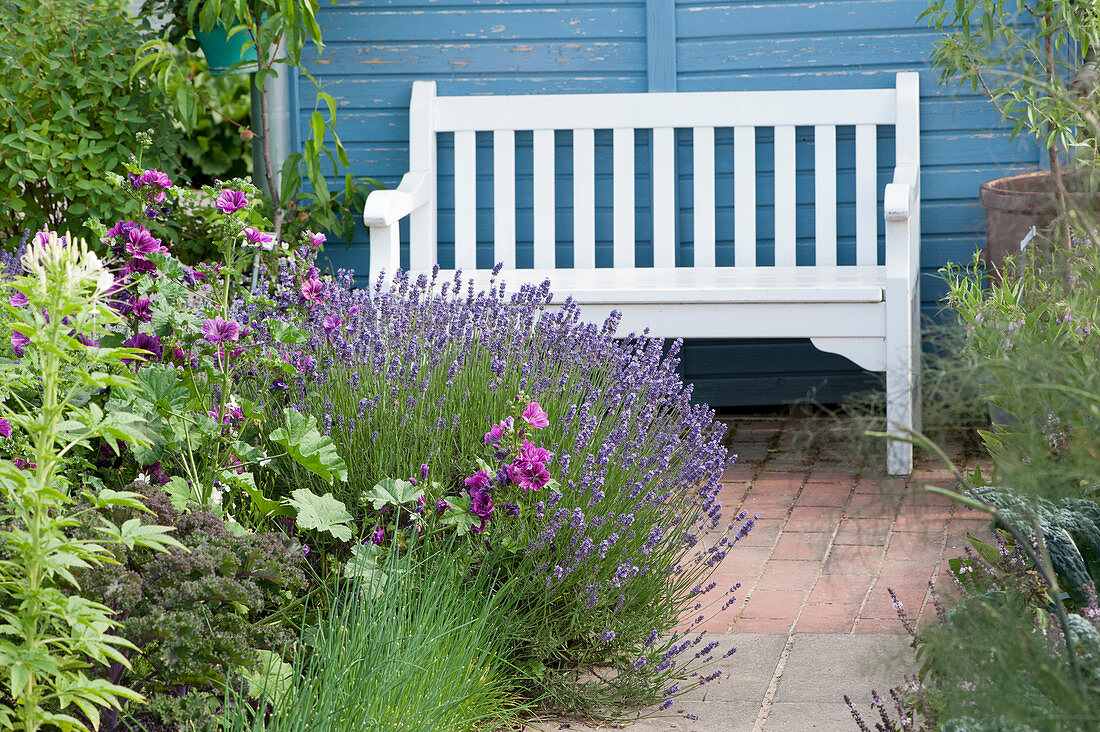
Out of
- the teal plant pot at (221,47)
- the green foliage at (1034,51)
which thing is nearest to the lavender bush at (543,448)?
the green foliage at (1034,51)

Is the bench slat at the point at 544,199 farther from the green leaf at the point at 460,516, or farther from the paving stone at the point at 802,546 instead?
the green leaf at the point at 460,516

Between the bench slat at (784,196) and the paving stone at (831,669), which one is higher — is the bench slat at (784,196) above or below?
above

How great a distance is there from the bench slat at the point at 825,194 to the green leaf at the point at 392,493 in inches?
113

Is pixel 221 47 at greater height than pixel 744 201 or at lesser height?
greater

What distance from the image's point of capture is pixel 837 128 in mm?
4875

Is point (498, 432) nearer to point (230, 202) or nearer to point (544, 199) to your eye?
point (230, 202)

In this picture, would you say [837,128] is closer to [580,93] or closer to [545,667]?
[580,93]

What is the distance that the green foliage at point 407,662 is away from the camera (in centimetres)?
187

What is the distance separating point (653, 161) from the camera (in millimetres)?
4828

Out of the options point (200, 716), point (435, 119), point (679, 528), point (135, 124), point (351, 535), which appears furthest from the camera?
point (435, 119)

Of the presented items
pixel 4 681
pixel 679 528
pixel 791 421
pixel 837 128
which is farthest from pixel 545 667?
pixel 837 128

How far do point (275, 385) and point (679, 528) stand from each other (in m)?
0.99

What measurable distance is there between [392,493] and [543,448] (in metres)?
0.33

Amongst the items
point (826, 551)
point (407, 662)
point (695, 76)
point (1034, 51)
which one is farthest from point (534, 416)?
point (695, 76)
